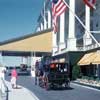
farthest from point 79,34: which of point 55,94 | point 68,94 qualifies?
point 68,94

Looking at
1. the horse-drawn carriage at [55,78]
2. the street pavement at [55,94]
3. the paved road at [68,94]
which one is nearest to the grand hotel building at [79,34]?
the horse-drawn carriage at [55,78]

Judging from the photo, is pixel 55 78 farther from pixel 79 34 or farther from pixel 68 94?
pixel 79 34

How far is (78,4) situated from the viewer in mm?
64812

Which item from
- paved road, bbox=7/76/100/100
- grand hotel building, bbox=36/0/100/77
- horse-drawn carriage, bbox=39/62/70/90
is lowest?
paved road, bbox=7/76/100/100

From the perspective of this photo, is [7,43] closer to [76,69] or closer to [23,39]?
[23,39]

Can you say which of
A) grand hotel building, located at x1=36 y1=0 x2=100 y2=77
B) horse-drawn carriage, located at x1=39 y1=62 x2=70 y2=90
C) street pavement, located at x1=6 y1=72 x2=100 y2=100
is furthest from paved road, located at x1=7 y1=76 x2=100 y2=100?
grand hotel building, located at x1=36 y1=0 x2=100 y2=77

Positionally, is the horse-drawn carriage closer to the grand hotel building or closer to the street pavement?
the street pavement

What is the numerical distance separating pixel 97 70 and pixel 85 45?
16.3ft

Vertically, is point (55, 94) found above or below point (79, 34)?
below

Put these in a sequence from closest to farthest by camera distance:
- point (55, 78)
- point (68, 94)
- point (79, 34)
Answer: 1. point (68, 94)
2. point (55, 78)
3. point (79, 34)

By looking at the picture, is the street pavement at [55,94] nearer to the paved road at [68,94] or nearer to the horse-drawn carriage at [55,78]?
the paved road at [68,94]

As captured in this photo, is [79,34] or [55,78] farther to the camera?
[79,34]

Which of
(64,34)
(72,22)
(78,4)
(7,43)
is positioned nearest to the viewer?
(72,22)

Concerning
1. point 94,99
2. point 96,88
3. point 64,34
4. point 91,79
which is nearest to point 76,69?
point 91,79
